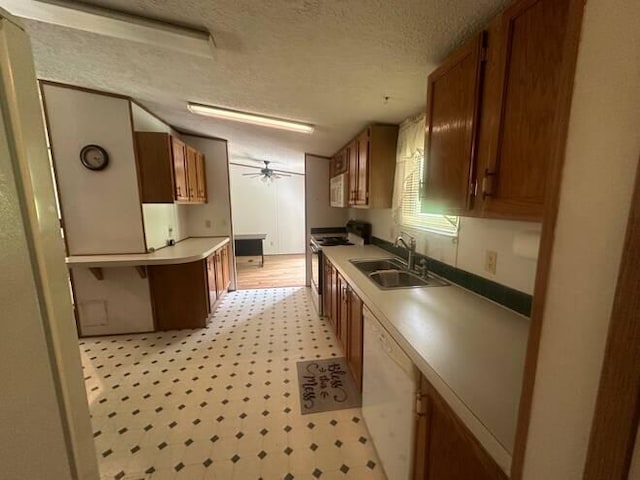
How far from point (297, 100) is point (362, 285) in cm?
159

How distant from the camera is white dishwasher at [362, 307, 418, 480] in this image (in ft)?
3.58

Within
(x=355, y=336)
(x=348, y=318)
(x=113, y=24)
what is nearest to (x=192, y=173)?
(x=113, y=24)

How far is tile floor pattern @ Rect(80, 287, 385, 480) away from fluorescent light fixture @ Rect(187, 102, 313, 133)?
2.34m

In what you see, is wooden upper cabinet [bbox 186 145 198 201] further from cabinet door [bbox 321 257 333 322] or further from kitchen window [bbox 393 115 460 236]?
kitchen window [bbox 393 115 460 236]

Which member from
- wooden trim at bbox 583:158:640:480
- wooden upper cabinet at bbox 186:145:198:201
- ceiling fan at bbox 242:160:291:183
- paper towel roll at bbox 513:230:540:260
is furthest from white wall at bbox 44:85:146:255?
ceiling fan at bbox 242:160:291:183

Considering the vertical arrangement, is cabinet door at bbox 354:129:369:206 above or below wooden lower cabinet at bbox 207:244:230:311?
above

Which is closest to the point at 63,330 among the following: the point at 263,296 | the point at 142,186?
the point at 142,186

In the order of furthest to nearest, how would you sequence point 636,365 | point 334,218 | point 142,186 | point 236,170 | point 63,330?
point 236,170 < point 334,218 < point 142,186 < point 63,330 < point 636,365

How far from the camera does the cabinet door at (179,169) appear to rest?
2994 mm

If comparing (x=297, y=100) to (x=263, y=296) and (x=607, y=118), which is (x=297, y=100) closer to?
(x=607, y=118)

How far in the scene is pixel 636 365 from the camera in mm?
326

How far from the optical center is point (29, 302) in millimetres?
557

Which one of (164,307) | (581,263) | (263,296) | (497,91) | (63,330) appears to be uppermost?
(497,91)

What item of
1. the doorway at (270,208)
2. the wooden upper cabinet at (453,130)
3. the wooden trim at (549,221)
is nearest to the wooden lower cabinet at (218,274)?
the doorway at (270,208)
